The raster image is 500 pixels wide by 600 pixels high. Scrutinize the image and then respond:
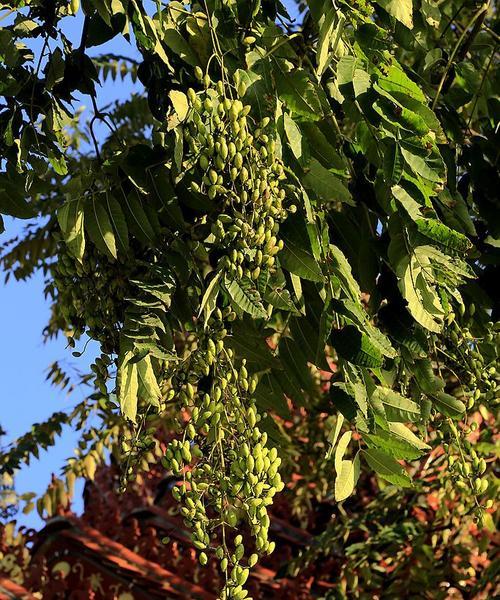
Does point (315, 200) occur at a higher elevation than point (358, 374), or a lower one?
higher

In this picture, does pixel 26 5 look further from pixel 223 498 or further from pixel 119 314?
pixel 223 498

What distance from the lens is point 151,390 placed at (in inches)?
69.7

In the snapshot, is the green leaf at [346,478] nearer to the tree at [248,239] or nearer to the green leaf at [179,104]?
the tree at [248,239]

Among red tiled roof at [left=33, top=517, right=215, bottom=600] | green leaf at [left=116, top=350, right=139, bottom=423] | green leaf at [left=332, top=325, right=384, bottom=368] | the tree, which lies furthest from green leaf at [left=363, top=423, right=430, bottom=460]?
red tiled roof at [left=33, top=517, right=215, bottom=600]

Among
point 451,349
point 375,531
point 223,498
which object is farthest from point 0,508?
point 223,498

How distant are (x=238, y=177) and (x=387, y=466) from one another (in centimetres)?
55

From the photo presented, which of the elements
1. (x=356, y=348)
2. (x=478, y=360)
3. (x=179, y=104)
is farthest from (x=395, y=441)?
(x=179, y=104)

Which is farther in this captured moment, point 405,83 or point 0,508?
point 0,508

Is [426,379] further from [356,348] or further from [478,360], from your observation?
[356,348]

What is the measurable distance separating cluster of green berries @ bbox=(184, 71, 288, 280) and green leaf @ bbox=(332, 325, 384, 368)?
0.18 metres

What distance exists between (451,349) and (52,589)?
201 cm

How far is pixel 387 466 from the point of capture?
6.38 feet

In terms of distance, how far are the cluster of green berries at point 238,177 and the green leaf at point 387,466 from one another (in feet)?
1.29

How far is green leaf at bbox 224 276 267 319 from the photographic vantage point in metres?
1.73
